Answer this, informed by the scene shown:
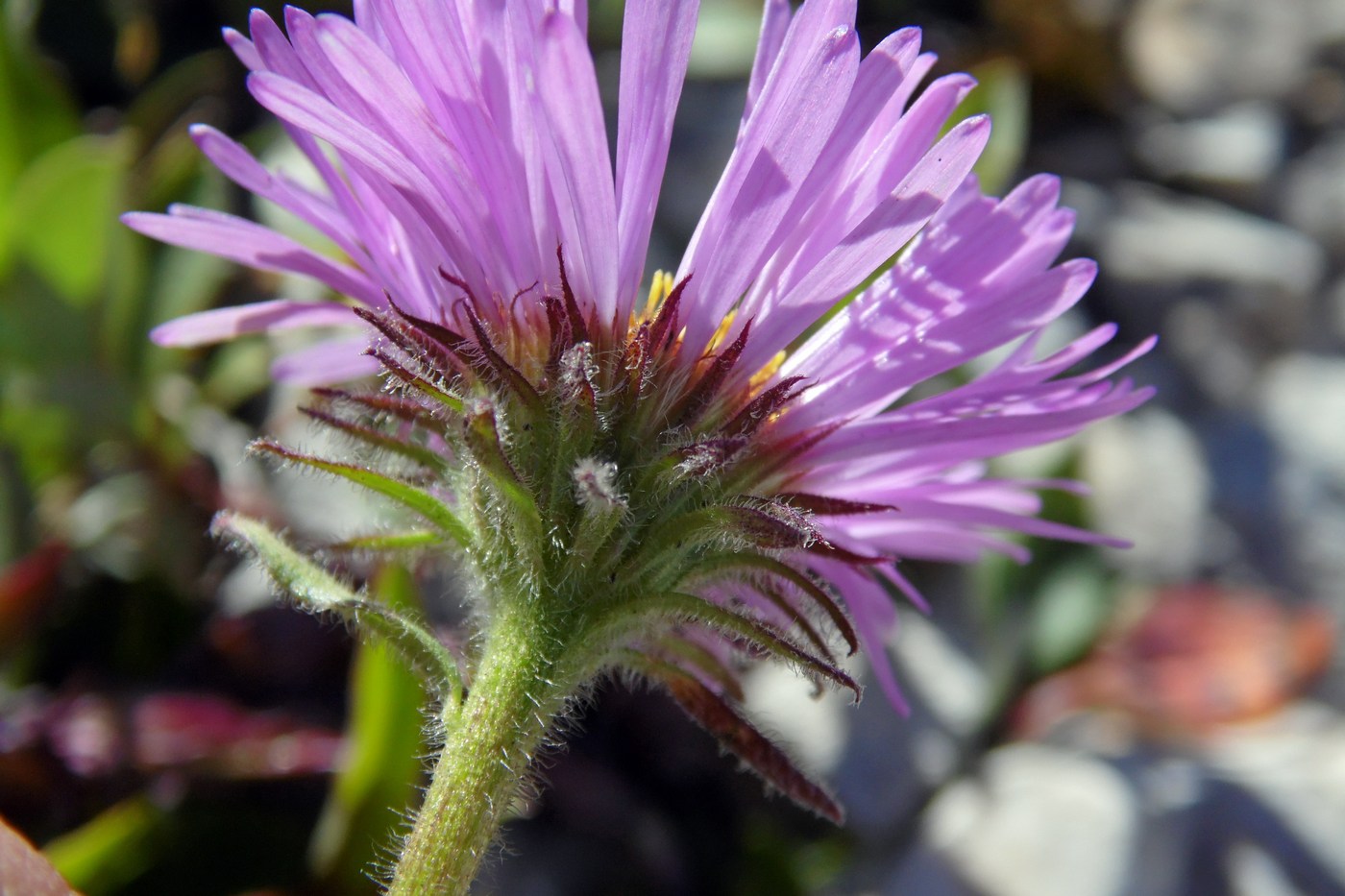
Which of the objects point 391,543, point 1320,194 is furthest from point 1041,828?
point 1320,194

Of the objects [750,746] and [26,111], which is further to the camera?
[26,111]

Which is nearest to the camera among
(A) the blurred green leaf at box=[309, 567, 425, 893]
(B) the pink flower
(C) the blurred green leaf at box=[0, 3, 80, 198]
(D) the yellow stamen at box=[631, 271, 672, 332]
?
(B) the pink flower

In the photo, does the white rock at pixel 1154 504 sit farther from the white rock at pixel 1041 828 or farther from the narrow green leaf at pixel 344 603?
the narrow green leaf at pixel 344 603

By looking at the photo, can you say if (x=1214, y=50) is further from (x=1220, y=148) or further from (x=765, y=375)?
(x=765, y=375)

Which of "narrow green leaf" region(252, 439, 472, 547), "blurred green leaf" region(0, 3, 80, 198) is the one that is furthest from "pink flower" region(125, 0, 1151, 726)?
"blurred green leaf" region(0, 3, 80, 198)

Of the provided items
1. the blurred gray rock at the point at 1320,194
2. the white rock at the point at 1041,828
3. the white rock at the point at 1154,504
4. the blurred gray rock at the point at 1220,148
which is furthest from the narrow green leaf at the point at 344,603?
the blurred gray rock at the point at 1320,194

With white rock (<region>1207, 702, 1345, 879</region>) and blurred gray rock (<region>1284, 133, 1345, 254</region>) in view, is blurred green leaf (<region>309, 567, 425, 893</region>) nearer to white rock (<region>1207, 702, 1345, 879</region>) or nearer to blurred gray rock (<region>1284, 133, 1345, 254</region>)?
white rock (<region>1207, 702, 1345, 879</region>)
